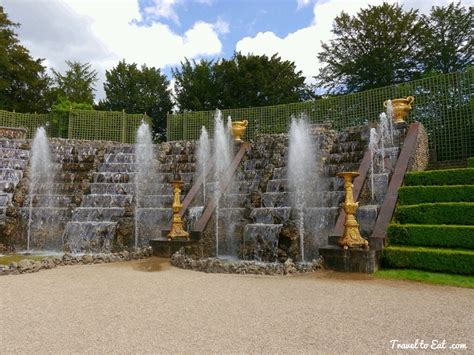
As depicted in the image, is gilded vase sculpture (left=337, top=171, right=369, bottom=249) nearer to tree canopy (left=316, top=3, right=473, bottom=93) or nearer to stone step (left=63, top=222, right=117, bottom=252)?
stone step (left=63, top=222, right=117, bottom=252)

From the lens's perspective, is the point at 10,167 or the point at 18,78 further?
the point at 18,78

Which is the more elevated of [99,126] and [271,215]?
[99,126]

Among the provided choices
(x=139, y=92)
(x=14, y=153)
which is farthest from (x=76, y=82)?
(x=14, y=153)

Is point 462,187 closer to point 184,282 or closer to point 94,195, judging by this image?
point 184,282

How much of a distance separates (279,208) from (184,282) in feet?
14.6

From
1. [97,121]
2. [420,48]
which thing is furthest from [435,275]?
[420,48]

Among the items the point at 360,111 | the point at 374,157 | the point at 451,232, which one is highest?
the point at 360,111

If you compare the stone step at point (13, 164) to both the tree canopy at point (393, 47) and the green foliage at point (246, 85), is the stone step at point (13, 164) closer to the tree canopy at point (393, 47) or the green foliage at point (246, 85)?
the green foliage at point (246, 85)

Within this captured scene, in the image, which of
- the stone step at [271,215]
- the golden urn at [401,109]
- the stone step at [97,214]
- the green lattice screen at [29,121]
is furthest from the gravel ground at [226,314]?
the green lattice screen at [29,121]

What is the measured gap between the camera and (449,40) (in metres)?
20.7

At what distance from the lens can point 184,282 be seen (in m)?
6.48

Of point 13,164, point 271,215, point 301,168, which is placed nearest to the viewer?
point 271,215

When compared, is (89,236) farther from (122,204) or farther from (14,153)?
(14,153)

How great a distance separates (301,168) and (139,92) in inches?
880
